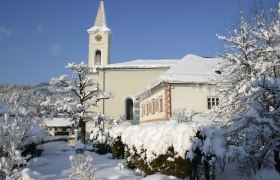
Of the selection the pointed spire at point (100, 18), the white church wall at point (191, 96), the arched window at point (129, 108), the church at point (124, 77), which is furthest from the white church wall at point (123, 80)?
the white church wall at point (191, 96)

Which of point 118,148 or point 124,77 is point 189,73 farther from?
point 124,77

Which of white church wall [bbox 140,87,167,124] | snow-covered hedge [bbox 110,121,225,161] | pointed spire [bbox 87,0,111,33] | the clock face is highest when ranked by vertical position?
pointed spire [bbox 87,0,111,33]

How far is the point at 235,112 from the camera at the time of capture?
12.1 m

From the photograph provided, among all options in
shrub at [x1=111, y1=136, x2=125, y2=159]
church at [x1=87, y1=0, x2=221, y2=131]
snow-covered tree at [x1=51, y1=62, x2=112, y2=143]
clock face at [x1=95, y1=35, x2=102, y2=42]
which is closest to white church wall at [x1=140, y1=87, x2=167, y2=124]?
church at [x1=87, y1=0, x2=221, y2=131]

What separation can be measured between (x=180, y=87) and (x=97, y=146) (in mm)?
7575

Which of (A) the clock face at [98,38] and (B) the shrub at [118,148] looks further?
(A) the clock face at [98,38]

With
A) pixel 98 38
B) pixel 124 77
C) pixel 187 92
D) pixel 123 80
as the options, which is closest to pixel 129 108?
pixel 123 80

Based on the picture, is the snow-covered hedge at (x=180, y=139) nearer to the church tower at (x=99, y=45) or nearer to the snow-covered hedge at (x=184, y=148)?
the snow-covered hedge at (x=184, y=148)

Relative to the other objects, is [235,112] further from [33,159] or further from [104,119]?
[104,119]

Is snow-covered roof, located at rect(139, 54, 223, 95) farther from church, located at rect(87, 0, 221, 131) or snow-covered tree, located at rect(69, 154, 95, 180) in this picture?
snow-covered tree, located at rect(69, 154, 95, 180)

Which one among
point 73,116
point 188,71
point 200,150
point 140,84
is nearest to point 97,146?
point 73,116

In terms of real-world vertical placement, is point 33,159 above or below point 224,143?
below

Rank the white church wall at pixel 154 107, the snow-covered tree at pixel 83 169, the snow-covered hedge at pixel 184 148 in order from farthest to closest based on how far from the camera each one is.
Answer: the white church wall at pixel 154 107, the snow-covered hedge at pixel 184 148, the snow-covered tree at pixel 83 169

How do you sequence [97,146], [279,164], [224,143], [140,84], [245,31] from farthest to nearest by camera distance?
[140,84] < [97,146] < [245,31] < [279,164] < [224,143]
